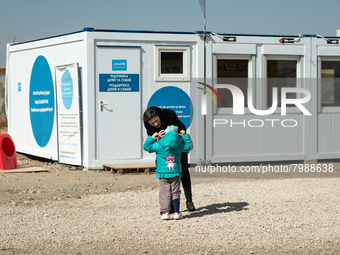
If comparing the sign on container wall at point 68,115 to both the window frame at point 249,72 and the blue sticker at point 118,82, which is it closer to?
the blue sticker at point 118,82

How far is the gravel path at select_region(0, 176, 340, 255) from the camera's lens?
4.98 metres

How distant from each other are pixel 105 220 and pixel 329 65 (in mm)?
8444

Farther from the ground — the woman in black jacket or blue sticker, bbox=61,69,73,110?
blue sticker, bbox=61,69,73,110

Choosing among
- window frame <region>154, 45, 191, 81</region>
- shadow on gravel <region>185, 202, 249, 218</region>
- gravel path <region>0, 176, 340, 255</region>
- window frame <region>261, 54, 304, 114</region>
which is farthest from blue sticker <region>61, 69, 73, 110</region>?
shadow on gravel <region>185, 202, 249, 218</region>

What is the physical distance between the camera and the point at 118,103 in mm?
11305

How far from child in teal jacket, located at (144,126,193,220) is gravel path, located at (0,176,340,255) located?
244 millimetres

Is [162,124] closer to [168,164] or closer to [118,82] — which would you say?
[168,164]

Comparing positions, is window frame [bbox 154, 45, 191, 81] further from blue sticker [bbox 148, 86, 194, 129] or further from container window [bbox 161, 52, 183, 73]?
blue sticker [bbox 148, 86, 194, 129]

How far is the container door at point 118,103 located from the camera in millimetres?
11211

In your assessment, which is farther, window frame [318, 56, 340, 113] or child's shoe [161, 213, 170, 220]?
window frame [318, 56, 340, 113]

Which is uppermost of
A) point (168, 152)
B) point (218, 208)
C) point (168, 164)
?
point (168, 152)

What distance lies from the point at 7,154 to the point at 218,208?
21.6 feet

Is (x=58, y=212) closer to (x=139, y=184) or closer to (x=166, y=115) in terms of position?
(x=166, y=115)

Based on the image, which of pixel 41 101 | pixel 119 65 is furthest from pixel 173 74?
pixel 41 101
